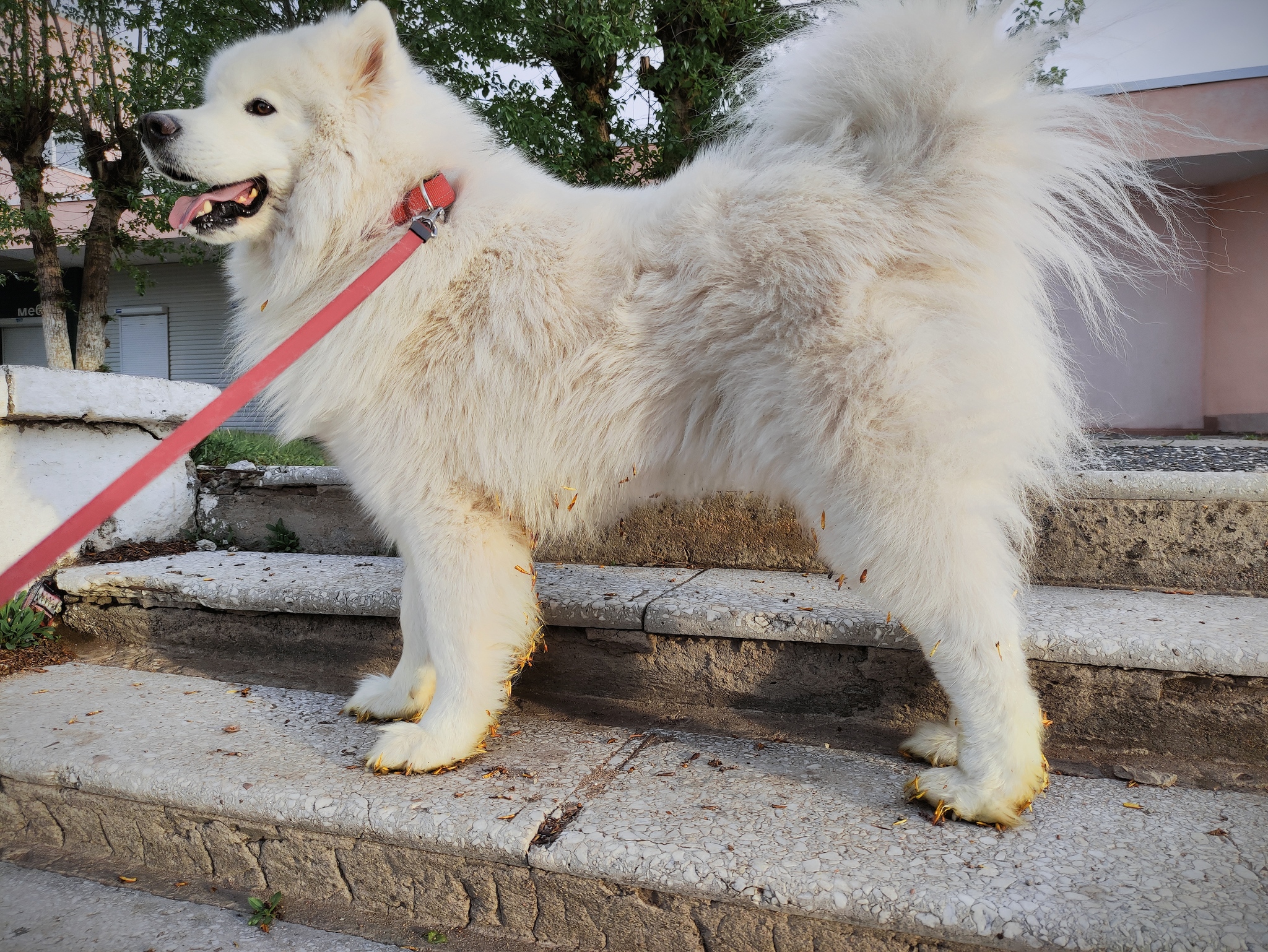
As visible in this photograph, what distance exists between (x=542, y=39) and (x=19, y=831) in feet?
23.0

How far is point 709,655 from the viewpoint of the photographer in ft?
7.84

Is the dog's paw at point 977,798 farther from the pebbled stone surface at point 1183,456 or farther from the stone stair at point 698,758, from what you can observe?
the pebbled stone surface at point 1183,456

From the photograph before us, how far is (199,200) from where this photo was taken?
1.93m

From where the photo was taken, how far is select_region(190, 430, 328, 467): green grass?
15.3ft

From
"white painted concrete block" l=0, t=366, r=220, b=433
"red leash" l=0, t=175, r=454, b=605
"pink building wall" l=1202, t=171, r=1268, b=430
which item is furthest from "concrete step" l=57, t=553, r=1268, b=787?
"pink building wall" l=1202, t=171, r=1268, b=430

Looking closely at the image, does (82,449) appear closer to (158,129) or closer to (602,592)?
(158,129)

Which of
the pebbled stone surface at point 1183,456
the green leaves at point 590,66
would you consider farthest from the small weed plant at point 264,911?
the green leaves at point 590,66

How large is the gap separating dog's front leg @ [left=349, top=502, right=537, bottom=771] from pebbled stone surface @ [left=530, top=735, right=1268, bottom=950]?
0.48m

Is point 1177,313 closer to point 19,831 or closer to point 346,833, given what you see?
point 346,833

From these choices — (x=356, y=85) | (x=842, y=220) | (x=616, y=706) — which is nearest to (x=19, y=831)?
(x=616, y=706)

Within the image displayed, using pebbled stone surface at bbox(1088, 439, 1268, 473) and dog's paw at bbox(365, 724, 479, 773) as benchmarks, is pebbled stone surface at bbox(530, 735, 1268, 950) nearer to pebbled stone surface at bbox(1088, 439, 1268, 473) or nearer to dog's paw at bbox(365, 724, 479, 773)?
dog's paw at bbox(365, 724, 479, 773)

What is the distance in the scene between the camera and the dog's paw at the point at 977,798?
5.38 ft

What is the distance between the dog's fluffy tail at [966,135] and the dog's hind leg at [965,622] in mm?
624

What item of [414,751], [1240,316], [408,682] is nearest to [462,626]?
[414,751]
